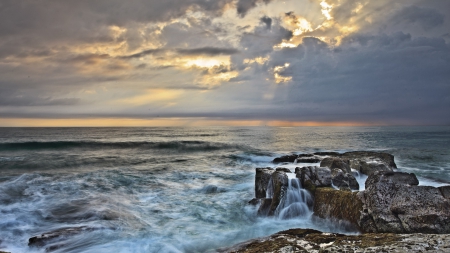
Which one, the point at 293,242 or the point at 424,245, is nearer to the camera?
the point at 424,245

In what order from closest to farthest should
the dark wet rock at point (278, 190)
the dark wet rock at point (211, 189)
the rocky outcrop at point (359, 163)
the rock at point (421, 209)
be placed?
the rock at point (421, 209)
the dark wet rock at point (278, 190)
the rocky outcrop at point (359, 163)
the dark wet rock at point (211, 189)

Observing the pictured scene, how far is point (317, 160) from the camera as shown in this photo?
19.9m

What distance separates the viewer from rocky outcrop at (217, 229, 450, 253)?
400cm

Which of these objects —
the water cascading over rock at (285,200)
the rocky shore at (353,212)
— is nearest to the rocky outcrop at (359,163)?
the rocky shore at (353,212)

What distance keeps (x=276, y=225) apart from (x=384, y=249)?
5.20m

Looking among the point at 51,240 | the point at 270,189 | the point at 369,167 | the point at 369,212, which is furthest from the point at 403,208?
the point at 51,240

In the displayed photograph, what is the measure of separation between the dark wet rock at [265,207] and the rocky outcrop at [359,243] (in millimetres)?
4325

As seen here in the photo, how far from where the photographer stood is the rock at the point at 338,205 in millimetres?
7293

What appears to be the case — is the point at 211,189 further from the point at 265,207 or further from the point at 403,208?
the point at 403,208

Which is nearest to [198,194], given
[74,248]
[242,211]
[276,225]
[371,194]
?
[242,211]

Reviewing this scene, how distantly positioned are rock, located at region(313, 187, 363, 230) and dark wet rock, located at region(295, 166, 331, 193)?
0.62 m

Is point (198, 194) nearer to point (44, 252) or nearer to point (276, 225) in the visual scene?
point (276, 225)

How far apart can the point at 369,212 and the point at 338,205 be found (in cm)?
117

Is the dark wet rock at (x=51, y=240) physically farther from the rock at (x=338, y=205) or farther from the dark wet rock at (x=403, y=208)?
the dark wet rock at (x=403, y=208)
